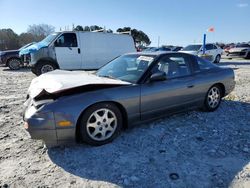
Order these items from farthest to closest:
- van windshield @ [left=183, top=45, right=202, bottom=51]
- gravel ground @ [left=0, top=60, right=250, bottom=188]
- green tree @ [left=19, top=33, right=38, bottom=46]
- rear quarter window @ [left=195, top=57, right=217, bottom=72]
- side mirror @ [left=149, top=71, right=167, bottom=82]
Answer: green tree @ [left=19, top=33, right=38, bottom=46] → van windshield @ [left=183, top=45, right=202, bottom=51] → rear quarter window @ [left=195, top=57, right=217, bottom=72] → side mirror @ [left=149, top=71, right=167, bottom=82] → gravel ground @ [left=0, top=60, right=250, bottom=188]

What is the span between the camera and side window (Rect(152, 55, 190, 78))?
14.2 feet

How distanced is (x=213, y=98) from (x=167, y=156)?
2386 millimetres

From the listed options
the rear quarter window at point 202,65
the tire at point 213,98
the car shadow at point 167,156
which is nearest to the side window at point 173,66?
the rear quarter window at point 202,65

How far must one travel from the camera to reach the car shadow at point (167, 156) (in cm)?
285

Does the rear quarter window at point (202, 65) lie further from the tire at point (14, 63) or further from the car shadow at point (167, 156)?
the tire at point (14, 63)

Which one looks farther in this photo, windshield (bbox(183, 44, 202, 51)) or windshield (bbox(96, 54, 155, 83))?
windshield (bbox(183, 44, 202, 51))

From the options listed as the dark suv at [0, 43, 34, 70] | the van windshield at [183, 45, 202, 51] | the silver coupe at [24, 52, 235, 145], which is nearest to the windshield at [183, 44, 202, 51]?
the van windshield at [183, 45, 202, 51]

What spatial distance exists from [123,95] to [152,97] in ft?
1.86

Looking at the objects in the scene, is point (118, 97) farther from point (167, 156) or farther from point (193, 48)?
point (193, 48)

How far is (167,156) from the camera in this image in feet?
10.9

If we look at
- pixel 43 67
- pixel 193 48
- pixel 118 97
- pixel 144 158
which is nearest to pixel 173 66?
pixel 118 97

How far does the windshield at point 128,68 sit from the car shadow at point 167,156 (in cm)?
91

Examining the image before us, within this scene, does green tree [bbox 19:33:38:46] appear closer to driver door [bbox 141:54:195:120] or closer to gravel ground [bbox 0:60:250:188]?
gravel ground [bbox 0:60:250:188]

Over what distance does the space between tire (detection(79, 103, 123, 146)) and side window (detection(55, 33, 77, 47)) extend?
24.8 ft
